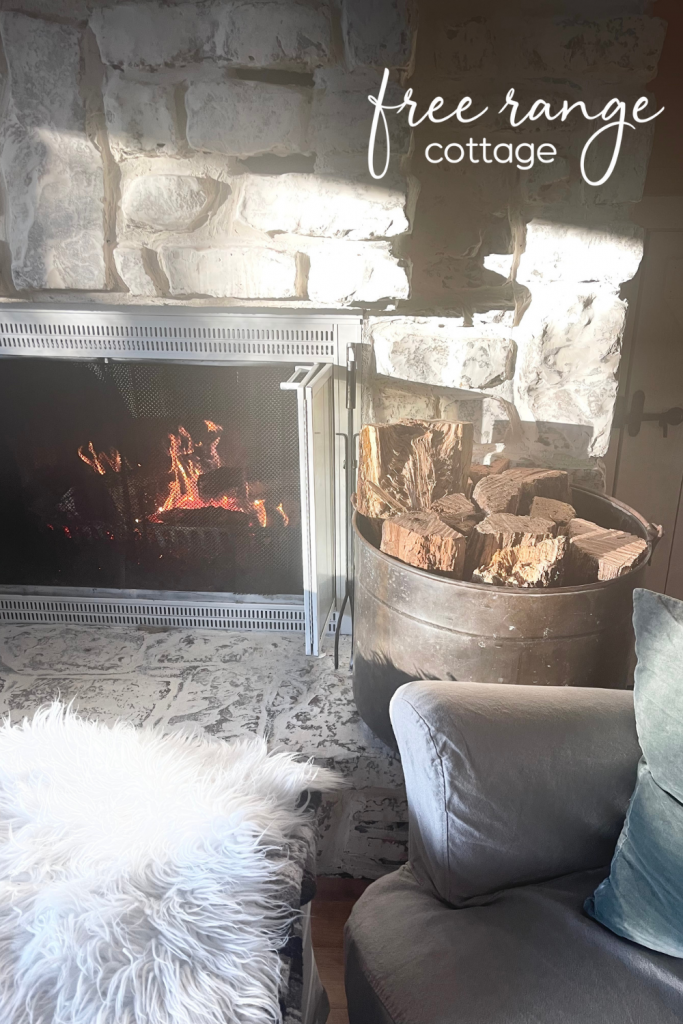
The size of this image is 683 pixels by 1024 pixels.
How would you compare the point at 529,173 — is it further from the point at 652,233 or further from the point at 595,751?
the point at 595,751

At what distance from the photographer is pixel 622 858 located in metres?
0.97

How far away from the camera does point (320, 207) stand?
5.23ft

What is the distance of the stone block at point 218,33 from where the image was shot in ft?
4.81

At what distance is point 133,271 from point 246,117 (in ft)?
1.45

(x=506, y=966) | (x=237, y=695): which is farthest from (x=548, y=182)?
(x=506, y=966)

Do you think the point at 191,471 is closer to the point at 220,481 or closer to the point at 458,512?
the point at 220,481

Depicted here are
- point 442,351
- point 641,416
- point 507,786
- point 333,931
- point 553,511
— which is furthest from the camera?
point 641,416

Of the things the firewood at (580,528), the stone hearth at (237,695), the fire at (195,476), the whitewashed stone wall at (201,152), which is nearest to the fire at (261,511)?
the fire at (195,476)

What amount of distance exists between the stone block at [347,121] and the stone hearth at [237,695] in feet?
4.10

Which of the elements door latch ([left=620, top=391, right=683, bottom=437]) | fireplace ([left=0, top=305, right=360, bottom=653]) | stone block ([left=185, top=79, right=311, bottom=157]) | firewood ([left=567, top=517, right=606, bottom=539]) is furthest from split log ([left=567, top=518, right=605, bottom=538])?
stone block ([left=185, top=79, right=311, bottom=157])

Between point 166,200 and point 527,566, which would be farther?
point 166,200

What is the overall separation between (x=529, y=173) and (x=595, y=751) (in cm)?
129

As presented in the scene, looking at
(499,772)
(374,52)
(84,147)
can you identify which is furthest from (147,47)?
(499,772)

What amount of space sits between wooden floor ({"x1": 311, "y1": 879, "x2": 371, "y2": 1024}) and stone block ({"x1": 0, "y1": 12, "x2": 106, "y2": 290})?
1.50 meters
